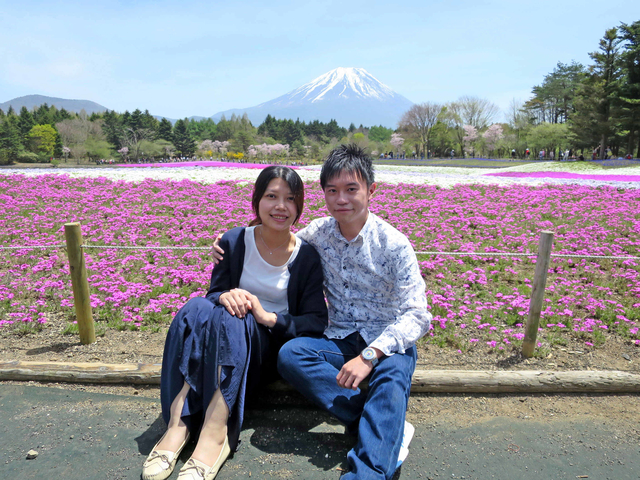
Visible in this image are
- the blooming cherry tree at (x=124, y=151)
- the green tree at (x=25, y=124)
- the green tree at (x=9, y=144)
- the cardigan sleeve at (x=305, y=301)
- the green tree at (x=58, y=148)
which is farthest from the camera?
the blooming cherry tree at (x=124, y=151)

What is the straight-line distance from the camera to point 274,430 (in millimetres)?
2506

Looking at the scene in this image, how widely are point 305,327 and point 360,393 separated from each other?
0.49m

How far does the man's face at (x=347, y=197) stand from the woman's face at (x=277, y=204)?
0.82 ft

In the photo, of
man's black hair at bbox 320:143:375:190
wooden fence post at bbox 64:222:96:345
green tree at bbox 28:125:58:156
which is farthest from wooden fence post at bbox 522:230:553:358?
green tree at bbox 28:125:58:156

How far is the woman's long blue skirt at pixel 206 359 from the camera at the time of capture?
2184 millimetres

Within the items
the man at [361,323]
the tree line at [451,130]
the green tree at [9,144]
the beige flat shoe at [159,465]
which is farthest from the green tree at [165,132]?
the beige flat shoe at [159,465]

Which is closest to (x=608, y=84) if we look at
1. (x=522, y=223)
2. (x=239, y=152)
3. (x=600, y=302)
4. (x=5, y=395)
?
(x=522, y=223)

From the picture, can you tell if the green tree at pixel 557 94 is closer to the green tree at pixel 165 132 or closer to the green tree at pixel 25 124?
the green tree at pixel 165 132

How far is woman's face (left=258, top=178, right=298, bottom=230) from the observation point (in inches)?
97.1

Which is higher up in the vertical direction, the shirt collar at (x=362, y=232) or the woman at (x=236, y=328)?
the shirt collar at (x=362, y=232)

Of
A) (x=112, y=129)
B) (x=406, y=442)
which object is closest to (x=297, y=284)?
(x=406, y=442)

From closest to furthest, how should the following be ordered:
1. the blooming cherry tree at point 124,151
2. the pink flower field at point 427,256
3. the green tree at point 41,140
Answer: the pink flower field at point 427,256
the green tree at point 41,140
the blooming cherry tree at point 124,151

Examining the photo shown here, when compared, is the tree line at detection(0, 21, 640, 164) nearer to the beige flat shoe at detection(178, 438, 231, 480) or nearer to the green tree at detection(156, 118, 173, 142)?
the green tree at detection(156, 118, 173, 142)

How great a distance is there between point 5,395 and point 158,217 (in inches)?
215
